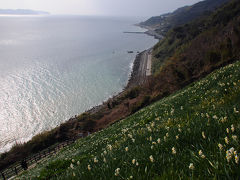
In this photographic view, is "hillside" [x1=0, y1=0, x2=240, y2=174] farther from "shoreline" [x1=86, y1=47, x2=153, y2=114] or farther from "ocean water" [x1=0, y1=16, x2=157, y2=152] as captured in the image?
"ocean water" [x1=0, y1=16, x2=157, y2=152]

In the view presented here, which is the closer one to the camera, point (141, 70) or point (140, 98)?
point (140, 98)

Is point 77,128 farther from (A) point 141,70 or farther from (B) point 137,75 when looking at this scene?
(A) point 141,70

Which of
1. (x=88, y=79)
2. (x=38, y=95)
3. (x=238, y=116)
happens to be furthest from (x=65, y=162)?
(x=88, y=79)

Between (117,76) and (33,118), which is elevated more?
(117,76)

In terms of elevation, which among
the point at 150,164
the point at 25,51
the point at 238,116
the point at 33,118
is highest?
the point at 238,116

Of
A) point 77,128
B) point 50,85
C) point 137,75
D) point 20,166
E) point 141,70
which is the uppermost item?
point 20,166

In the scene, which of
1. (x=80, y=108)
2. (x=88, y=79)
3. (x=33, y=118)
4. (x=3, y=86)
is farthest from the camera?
(x=88, y=79)

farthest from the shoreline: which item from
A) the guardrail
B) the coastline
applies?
the guardrail

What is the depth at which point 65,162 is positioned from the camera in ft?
24.0

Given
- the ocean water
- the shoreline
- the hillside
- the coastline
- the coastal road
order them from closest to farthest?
the coastline
the hillside
the ocean water
the shoreline
the coastal road

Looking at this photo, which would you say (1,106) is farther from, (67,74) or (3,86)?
(67,74)

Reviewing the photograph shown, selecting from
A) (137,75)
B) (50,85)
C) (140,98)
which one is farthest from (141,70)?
(140,98)

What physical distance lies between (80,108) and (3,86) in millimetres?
36358

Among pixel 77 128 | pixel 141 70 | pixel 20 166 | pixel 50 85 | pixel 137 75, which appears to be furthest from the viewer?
pixel 141 70
